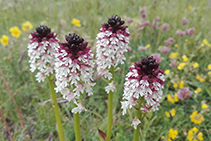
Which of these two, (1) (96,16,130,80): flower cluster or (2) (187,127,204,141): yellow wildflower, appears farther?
(2) (187,127,204,141): yellow wildflower

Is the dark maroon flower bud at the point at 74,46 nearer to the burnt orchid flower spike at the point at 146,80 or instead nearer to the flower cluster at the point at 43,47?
the flower cluster at the point at 43,47

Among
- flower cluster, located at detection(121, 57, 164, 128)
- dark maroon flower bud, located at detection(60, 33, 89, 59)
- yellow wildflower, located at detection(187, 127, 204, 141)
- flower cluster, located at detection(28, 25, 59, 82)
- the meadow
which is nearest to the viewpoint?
flower cluster, located at detection(121, 57, 164, 128)

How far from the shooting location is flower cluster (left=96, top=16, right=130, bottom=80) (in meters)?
1.81

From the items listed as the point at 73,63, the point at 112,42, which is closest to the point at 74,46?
the point at 73,63

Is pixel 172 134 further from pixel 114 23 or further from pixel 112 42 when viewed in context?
pixel 114 23

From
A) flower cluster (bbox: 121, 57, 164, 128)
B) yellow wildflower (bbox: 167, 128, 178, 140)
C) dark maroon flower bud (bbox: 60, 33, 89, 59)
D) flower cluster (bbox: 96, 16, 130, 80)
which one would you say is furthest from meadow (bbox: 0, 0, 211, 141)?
dark maroon flower bud (bbox: 60, 33, 89, 59)

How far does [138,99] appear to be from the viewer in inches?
71.1

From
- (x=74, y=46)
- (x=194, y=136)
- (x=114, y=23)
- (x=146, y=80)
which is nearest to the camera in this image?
(x=146, y=80)

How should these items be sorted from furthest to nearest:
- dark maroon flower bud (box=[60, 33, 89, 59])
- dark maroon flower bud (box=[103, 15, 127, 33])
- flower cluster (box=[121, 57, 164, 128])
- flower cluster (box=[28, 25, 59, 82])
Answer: flower cluster (box=[28, 25, 59, 82]) → dark maroon flower bud (box=[103, 15, 127, 33]) → dark maroon flower bud (box=[60, 33, 89, 59]) → flower cluster (box=[121, 57, 164, 128])

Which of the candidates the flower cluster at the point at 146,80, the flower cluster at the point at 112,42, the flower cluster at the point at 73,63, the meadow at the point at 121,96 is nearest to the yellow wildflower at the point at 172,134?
the meadow at the point at 121,96

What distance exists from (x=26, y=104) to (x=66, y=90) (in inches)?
70.1

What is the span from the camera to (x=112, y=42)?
70.2 inches

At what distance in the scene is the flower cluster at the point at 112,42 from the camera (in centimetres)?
181

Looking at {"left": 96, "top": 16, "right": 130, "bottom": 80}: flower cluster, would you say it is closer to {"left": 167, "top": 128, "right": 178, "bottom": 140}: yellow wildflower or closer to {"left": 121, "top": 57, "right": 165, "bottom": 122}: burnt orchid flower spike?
{"left": 121, "top": 57, "right": 165, "bottom": 122}: burnt orchid flower spike
